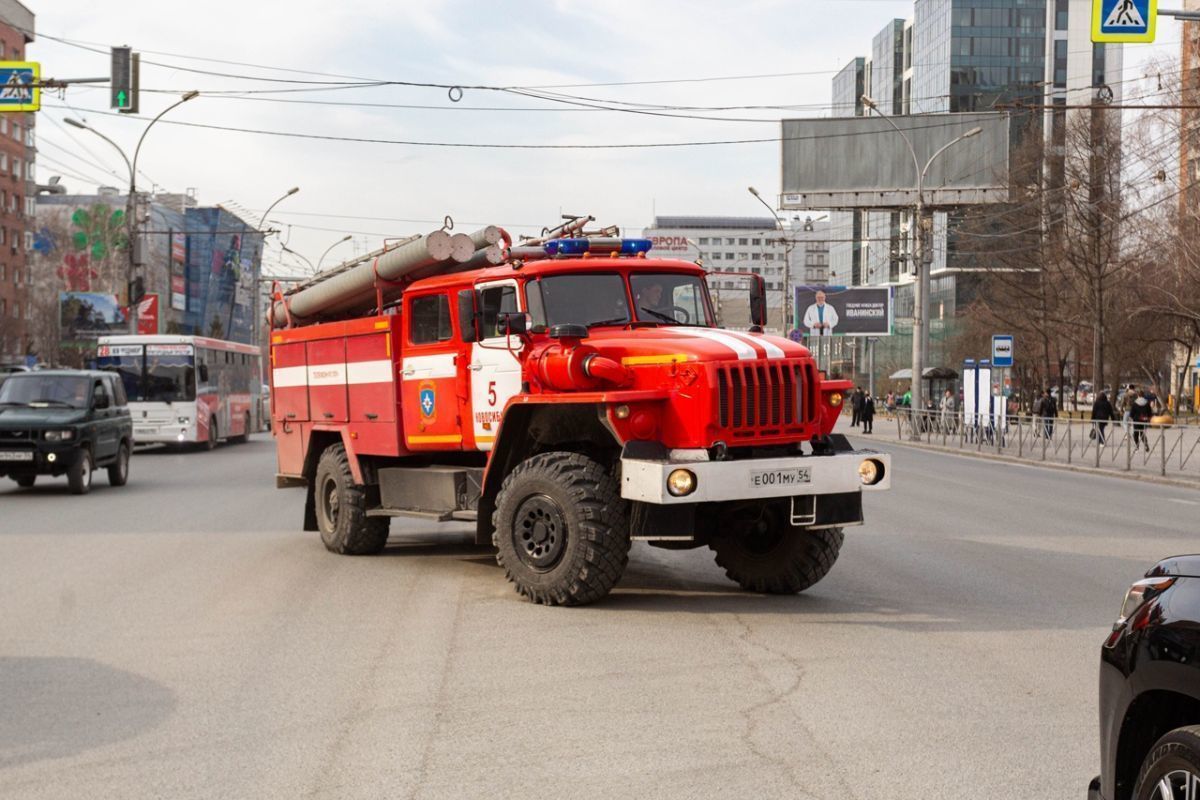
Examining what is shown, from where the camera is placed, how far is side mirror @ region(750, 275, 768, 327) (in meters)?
11.5

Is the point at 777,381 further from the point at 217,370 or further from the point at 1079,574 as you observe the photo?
the point at 217,370

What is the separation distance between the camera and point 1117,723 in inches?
153

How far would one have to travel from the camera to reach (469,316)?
11000 mm

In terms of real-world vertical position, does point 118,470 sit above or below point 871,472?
below

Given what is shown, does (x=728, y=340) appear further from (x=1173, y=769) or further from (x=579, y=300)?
(x=1173, y=769)

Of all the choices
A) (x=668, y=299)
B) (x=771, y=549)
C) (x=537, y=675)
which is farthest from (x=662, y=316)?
(x=537, y=675)

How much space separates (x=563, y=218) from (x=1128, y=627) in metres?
9.04

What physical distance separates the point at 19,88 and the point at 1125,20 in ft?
56.5

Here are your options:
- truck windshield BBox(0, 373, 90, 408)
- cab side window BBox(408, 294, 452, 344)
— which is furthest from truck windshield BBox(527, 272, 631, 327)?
truck windshield BBox(0, 373, 90, 408)

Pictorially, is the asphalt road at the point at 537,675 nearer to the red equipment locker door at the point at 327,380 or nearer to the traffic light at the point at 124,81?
the red equipment locker door at the point at 327,380

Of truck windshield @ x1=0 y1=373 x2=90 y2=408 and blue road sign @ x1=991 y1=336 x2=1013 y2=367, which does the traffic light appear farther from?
blue road sign @ x1=991 y1=336 x2=1013 y2=367

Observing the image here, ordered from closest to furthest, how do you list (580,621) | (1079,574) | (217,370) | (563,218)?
(580,621), (1079,574), (563,218), (217,370)

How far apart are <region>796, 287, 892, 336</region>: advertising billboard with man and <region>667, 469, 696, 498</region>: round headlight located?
5804cm

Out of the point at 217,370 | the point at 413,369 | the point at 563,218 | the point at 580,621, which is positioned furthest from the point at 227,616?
the point at 217,370
